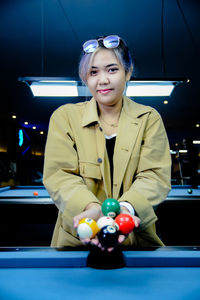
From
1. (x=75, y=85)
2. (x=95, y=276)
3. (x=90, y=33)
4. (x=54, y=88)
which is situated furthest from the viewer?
(x=90, y=33)

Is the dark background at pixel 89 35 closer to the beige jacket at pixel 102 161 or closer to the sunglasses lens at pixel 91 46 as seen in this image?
the sunglasses lens at pixel 91 46

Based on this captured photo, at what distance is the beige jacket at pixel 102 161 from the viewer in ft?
4.55

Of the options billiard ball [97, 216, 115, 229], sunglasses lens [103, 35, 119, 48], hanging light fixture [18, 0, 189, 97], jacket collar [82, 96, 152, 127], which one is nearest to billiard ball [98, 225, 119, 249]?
billiard ball [97, 216, 115, 229]

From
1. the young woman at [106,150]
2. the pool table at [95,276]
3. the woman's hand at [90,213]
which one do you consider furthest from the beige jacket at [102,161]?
the pool table at [95,276]

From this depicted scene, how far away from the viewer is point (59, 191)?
4.40 ft

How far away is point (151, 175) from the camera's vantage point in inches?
56.8

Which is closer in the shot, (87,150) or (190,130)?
(87,150)

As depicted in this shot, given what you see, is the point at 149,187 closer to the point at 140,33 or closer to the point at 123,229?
the point at 123,229

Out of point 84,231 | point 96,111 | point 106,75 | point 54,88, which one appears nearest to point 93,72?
point 106,75

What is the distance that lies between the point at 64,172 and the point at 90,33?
3677 millimetres

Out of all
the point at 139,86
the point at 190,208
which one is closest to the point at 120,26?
the point at 139,86

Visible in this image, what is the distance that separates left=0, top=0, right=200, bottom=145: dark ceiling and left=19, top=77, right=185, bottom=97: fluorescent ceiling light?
0.64 m

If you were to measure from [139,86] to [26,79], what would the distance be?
4.50 ft

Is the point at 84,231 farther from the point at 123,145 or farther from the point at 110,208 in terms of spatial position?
the point at 123,145
